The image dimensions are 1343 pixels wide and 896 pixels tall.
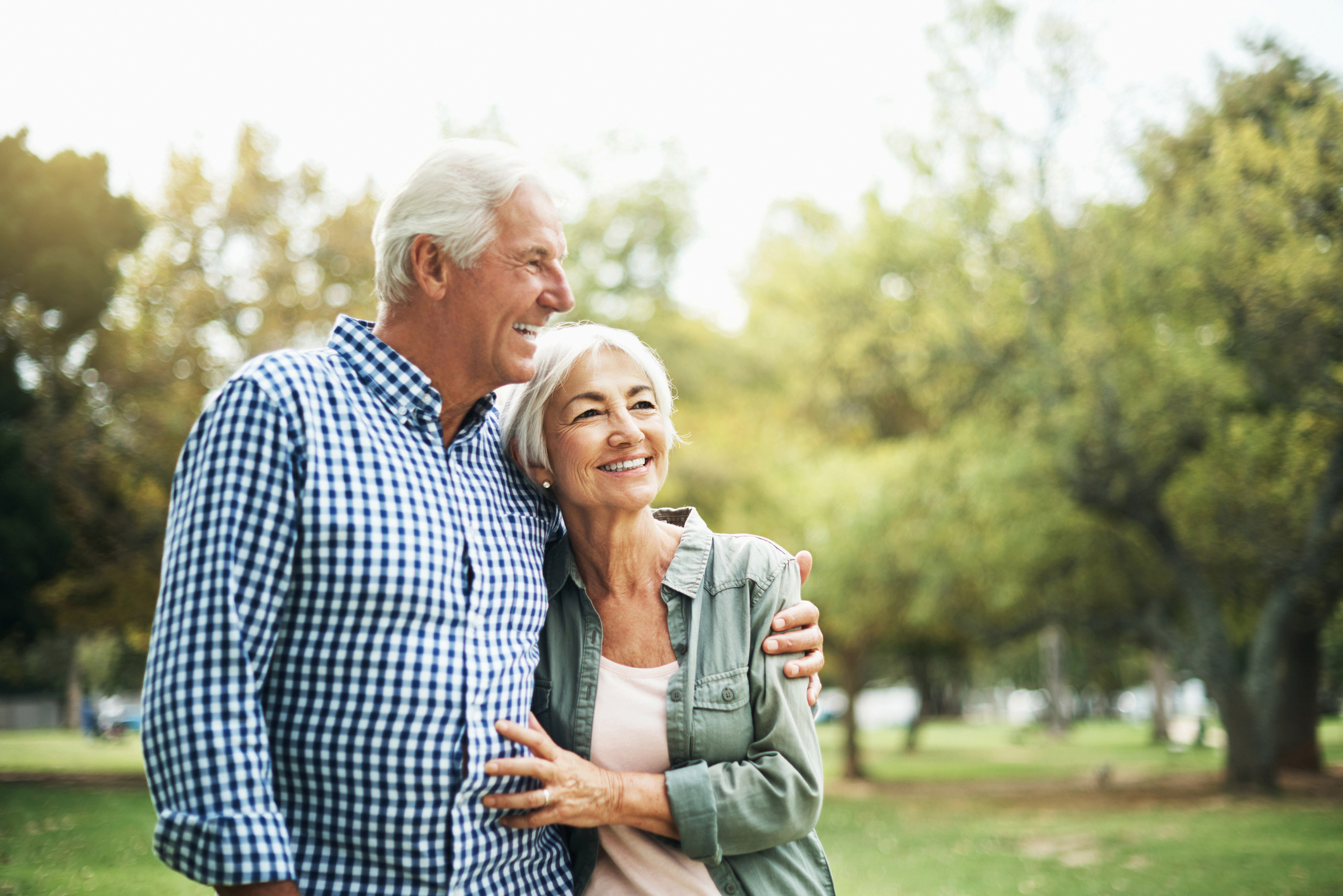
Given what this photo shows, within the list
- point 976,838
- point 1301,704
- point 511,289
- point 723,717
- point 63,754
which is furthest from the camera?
point 1301,704

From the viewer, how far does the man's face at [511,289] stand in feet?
6.94

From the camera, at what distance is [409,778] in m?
1.83

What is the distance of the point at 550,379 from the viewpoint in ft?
8.05

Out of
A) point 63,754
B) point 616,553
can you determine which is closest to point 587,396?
point 616,553

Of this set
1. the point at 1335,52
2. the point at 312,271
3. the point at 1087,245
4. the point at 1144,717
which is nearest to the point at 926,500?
the point at 1087,245

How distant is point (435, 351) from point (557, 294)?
0.95ft

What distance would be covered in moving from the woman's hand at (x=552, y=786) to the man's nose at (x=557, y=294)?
2.87 ft

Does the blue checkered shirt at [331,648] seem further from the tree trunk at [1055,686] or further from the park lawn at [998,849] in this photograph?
the tree trunk at [1055,686]

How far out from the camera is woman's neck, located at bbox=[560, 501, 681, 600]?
8.11 ft

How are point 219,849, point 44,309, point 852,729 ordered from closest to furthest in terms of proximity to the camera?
point 219,849, point 44,309, point 852,729

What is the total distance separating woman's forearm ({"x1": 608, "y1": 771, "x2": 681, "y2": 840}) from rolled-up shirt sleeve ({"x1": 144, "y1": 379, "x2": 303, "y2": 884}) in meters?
0.72

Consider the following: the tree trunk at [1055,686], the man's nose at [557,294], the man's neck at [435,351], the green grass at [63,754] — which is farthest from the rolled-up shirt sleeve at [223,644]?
the tree trunk at [1055,686]

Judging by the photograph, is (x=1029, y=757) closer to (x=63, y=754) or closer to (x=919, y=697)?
(x=919, y=697)

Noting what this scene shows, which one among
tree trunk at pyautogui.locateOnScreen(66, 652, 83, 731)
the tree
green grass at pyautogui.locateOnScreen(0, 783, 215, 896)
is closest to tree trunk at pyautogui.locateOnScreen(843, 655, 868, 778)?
green grass at pyautogui.locateOnScreen(0, 783, 215, 896)
